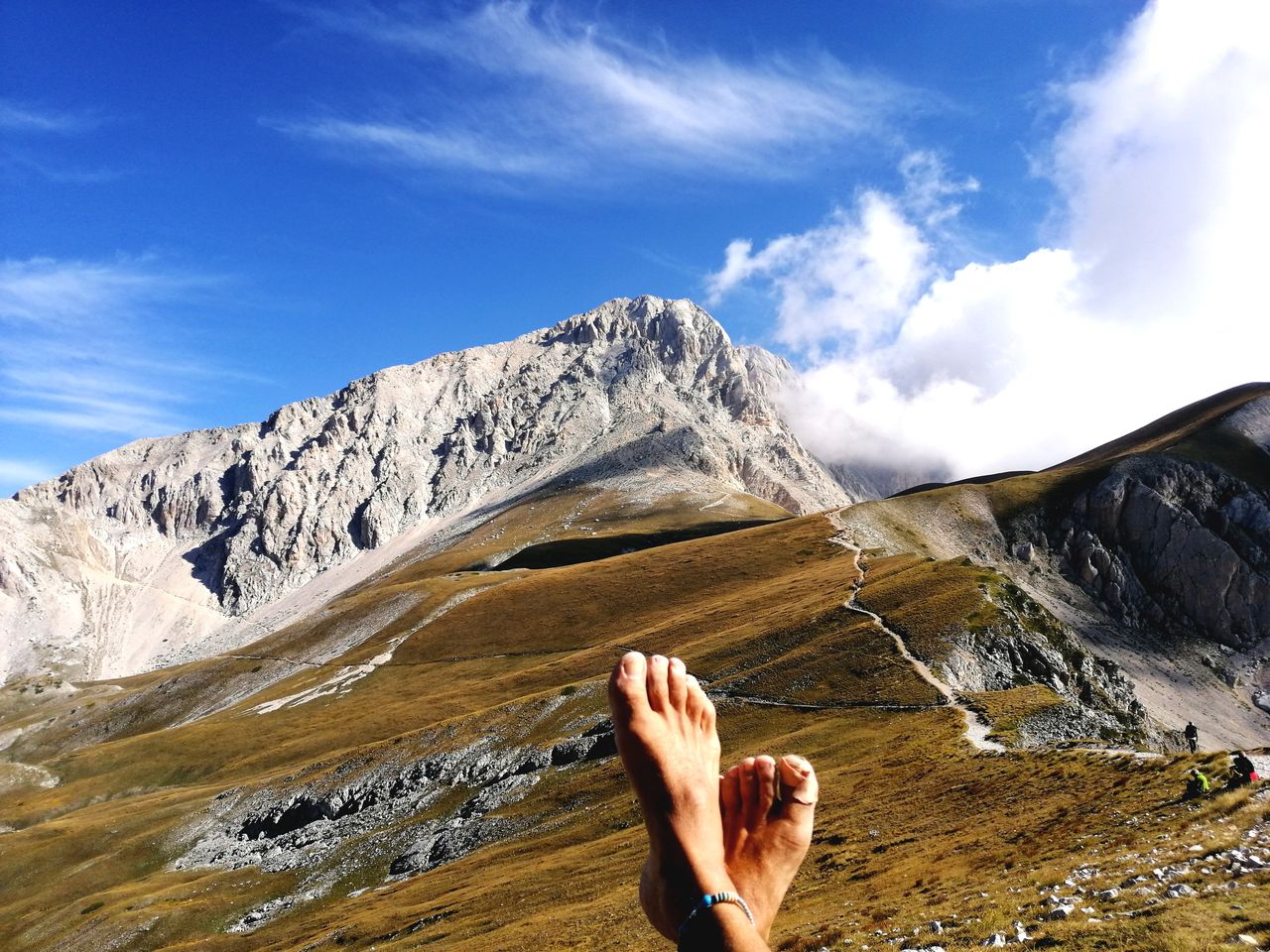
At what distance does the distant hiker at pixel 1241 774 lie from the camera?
788 inches

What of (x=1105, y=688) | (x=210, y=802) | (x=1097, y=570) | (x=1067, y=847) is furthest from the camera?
(x=1097, y=570)

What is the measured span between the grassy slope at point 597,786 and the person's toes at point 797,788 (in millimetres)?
4914

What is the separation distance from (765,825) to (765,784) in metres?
0.52

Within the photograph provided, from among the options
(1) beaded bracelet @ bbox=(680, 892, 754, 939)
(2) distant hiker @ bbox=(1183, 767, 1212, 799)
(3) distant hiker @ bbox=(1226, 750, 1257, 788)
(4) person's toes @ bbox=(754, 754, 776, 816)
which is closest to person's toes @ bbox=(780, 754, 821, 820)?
(4) person's toes @ bbox=(754, 754, 776, 816)

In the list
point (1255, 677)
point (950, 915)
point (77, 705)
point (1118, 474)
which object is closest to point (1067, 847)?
point (950, 915)

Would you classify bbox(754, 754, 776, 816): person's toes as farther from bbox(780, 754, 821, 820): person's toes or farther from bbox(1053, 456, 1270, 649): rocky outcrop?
bbox(1053, 456, 1270, 649): rocky outcrop

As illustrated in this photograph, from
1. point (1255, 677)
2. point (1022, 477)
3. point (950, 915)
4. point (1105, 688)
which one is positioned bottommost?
point (1255, 677)

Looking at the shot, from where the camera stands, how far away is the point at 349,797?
72.6 metres

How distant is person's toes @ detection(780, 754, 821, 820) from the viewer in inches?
379

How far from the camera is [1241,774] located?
20281 mm

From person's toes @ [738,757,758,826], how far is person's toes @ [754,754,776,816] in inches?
1.2

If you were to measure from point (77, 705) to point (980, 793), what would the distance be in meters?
185

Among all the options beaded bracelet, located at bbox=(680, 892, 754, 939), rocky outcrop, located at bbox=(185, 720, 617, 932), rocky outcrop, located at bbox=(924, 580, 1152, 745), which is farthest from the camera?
rocky outcrop, located at bbox=(185, 720, 617, 932)

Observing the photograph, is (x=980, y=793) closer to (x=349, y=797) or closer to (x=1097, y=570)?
(x=349, y=797)
